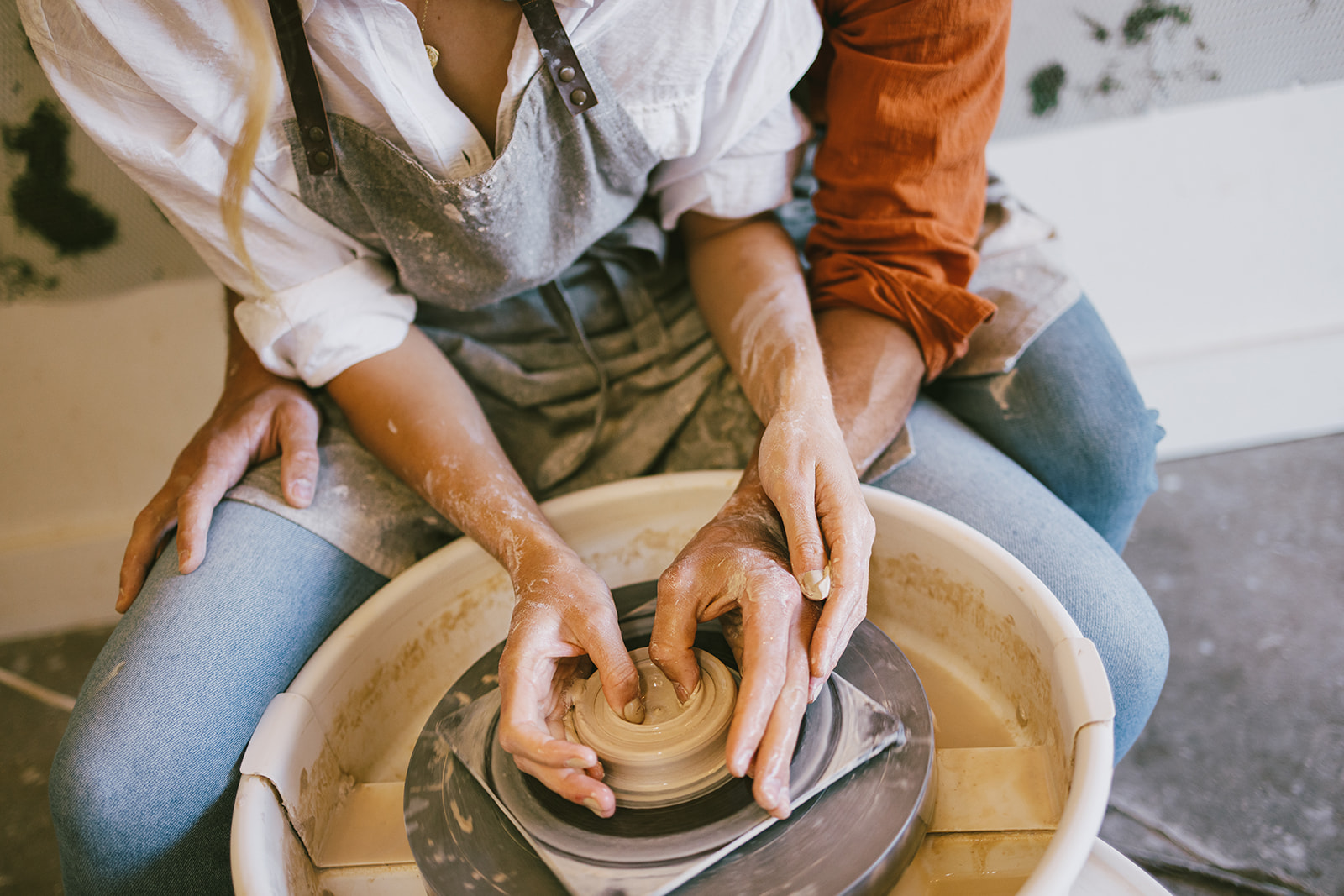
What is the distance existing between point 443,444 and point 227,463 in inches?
11.1

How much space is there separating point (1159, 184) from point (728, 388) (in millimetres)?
1266

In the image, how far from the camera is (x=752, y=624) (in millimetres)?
769

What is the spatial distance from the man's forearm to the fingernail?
27 centimetres

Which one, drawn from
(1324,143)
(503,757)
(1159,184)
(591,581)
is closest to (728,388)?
(591,581)

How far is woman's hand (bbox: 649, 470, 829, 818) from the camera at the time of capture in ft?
2.32

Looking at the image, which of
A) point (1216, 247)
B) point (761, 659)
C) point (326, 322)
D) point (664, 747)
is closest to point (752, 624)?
point (761, 659)

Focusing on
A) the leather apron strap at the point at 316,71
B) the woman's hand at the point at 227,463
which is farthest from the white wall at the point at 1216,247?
the woman's hand at the point at 227,463

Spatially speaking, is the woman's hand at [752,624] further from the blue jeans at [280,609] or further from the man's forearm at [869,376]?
the blue jeans at [280,609]

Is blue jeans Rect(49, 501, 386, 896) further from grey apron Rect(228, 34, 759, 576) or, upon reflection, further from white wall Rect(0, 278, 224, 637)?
white wall Rect(0, 278, 224, 637)

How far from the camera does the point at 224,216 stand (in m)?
0.97

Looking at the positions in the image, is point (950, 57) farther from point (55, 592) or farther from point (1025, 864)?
point (55, 592)

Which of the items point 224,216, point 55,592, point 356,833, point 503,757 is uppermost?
point 224,216

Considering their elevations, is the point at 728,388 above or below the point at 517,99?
below

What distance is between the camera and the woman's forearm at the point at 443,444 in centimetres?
97
